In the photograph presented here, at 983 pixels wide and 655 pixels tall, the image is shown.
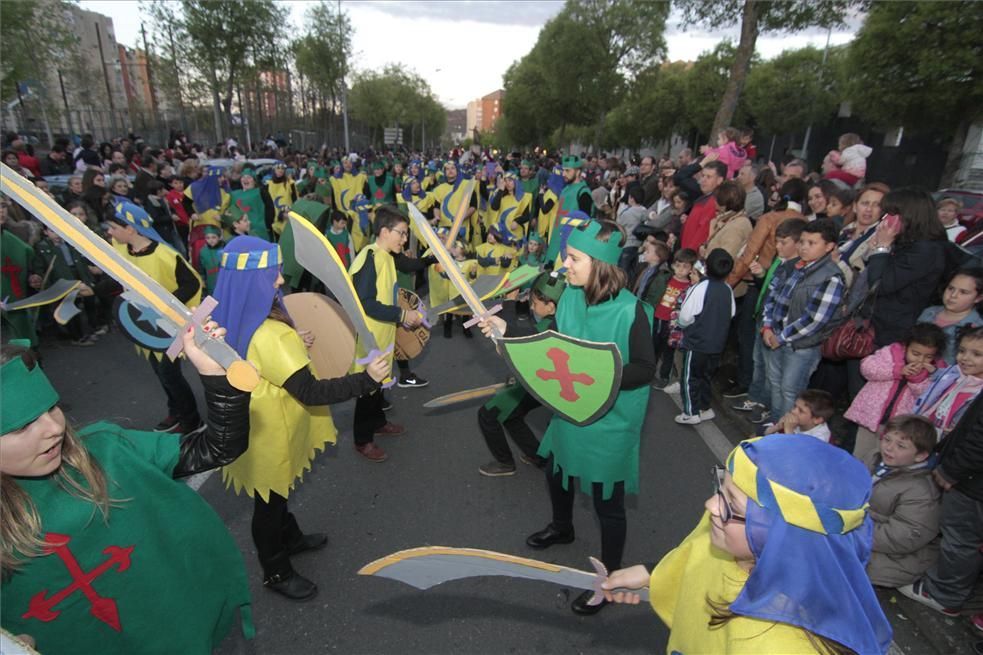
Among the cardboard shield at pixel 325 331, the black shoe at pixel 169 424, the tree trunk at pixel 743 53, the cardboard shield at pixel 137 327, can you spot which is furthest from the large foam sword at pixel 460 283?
the tree trunk at pixel 743 53

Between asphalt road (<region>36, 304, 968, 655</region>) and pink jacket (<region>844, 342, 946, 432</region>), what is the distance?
1.18m

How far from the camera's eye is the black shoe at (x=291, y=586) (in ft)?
9.45

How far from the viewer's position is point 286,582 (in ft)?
9.50

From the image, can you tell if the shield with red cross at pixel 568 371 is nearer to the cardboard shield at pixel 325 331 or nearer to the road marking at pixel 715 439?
the cardboard shield at pixel 325 331

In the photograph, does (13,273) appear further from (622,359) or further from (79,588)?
(622,359)

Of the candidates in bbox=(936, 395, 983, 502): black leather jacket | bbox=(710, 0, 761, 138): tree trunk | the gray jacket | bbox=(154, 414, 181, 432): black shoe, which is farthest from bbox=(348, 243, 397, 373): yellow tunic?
bbox=(710, 0, 761, 138): tree trunk

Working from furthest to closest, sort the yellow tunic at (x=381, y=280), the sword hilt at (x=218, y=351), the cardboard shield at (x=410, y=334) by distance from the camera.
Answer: the cardboard shield at (x=410, y=334) < the yellow tunic at (x=381, y=280) < the sword hilt at (x=218, y=351)

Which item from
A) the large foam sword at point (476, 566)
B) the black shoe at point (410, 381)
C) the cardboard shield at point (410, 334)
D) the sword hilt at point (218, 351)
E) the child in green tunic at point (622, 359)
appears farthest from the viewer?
the black shoe at point (410, 381)

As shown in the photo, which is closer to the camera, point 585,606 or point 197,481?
point 585,606

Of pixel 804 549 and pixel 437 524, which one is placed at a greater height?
pixel 804 549

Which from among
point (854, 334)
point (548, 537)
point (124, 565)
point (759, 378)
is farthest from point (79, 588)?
point (759, 378)

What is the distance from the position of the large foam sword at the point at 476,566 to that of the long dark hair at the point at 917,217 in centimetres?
378

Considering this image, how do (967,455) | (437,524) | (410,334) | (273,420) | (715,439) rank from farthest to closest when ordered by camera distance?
1. (715,439)
2. (410,334)
3. (437,524)
4. (967,455)
5. (273,420)

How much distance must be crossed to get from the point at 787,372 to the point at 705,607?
3.76 meters
